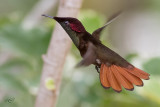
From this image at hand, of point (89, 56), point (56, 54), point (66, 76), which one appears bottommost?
point (89, 56)

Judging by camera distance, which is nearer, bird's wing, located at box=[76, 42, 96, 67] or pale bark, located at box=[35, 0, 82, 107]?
bird's wing, located at box=[76, 42, 96, 67]

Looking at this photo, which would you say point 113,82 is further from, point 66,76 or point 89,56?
point 66,76

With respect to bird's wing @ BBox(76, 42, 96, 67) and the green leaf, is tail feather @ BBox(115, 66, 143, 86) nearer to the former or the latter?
bird's wing @ BBox(76, 42, 96, 67)

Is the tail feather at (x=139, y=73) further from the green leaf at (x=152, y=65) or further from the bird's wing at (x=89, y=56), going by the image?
the green leaf at (x=152, y=65)

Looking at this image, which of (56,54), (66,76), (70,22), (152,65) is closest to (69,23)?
(70,22)

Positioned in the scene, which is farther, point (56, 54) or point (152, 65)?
point (152, 65)

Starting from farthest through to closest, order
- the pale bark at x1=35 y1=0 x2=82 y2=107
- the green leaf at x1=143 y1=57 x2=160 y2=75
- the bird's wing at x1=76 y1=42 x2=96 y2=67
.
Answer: the green leaf at x1=143 y1=57 x2=160 y2=75 → the pale bark at x1=35 y1=0 x2=82 y2=107 → the bird's wing at x1=76 y1=42 x2=96 y2=67

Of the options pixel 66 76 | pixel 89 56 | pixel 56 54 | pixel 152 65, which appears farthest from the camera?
pixel 66 76

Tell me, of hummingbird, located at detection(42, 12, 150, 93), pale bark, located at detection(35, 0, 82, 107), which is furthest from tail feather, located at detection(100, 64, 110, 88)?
pale bark, located at detection(35, 0, 82, 107)

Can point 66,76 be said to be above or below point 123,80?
above
